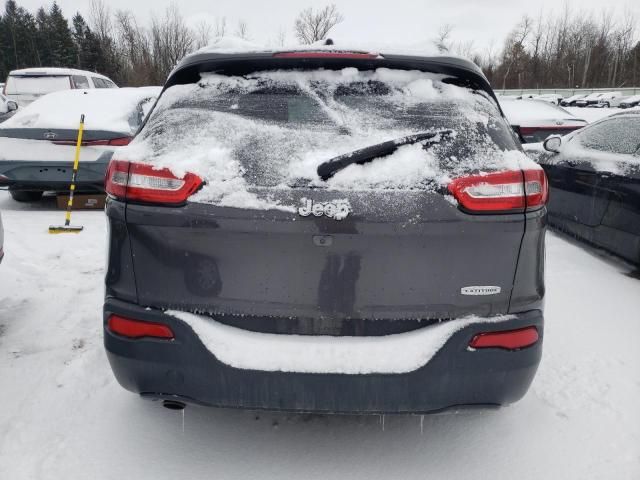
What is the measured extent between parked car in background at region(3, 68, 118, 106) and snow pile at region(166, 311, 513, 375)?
13800 mm

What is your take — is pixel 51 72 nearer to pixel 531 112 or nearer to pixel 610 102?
pixel 531 112

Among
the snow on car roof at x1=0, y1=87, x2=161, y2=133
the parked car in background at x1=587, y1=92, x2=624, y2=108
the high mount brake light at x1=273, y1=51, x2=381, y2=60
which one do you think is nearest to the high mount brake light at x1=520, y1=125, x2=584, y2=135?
the snow on car roof at x1=0, y1=87, x2=161, y2=133

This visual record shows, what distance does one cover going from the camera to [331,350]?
6.17 ft

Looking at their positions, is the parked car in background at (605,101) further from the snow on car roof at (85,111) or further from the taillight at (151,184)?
the taillight at (151,184)

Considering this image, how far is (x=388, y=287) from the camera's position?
6.17ft

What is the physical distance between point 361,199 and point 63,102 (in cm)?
697

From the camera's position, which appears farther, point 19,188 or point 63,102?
point 63,102

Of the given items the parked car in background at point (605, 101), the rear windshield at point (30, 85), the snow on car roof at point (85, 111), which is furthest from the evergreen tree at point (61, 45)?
the snow on car roof at point (85, 111)

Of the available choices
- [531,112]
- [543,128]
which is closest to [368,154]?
[543,128]

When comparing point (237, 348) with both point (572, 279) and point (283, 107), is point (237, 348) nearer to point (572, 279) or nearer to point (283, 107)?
point (283, 107)

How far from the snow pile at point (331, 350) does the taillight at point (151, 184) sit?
0.50 m

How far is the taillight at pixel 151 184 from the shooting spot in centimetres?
188

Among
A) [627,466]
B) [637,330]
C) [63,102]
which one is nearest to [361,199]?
[627,466]

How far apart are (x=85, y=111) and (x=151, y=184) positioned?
5.99 meters
